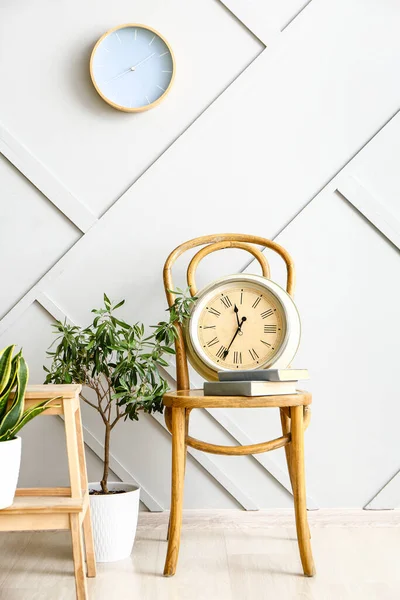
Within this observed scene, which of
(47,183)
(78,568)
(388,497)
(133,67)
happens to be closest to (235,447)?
(78,568)

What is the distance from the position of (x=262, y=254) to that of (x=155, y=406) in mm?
628

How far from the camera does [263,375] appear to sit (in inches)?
77.0

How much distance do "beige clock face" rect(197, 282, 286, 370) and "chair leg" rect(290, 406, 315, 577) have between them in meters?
0.27

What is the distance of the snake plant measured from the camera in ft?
5.58

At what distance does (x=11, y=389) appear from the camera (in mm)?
1727

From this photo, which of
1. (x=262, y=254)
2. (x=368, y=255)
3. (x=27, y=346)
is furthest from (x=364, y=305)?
(x=27, y=346)

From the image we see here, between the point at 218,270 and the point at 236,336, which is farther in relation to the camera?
the point at 218,270

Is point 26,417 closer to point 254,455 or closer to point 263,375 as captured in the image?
point 263,375

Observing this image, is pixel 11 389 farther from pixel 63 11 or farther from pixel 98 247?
pixel 63 11

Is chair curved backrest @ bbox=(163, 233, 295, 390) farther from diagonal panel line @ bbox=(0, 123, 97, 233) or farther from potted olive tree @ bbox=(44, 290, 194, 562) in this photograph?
diagonal panel line @ bbox=(0, 123, 97, 233)

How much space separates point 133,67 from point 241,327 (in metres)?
1.02

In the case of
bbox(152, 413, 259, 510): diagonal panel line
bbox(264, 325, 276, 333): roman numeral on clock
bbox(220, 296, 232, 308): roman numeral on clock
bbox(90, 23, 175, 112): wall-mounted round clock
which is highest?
bbox(90, 23, 175, 112): wall-mounted round clock

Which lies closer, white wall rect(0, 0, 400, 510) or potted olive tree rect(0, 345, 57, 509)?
potted olive tree rect(0, 345, 57, 509)

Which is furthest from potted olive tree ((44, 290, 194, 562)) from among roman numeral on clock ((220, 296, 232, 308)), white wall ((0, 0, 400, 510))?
white wall ((0, 0, 400, 510))
